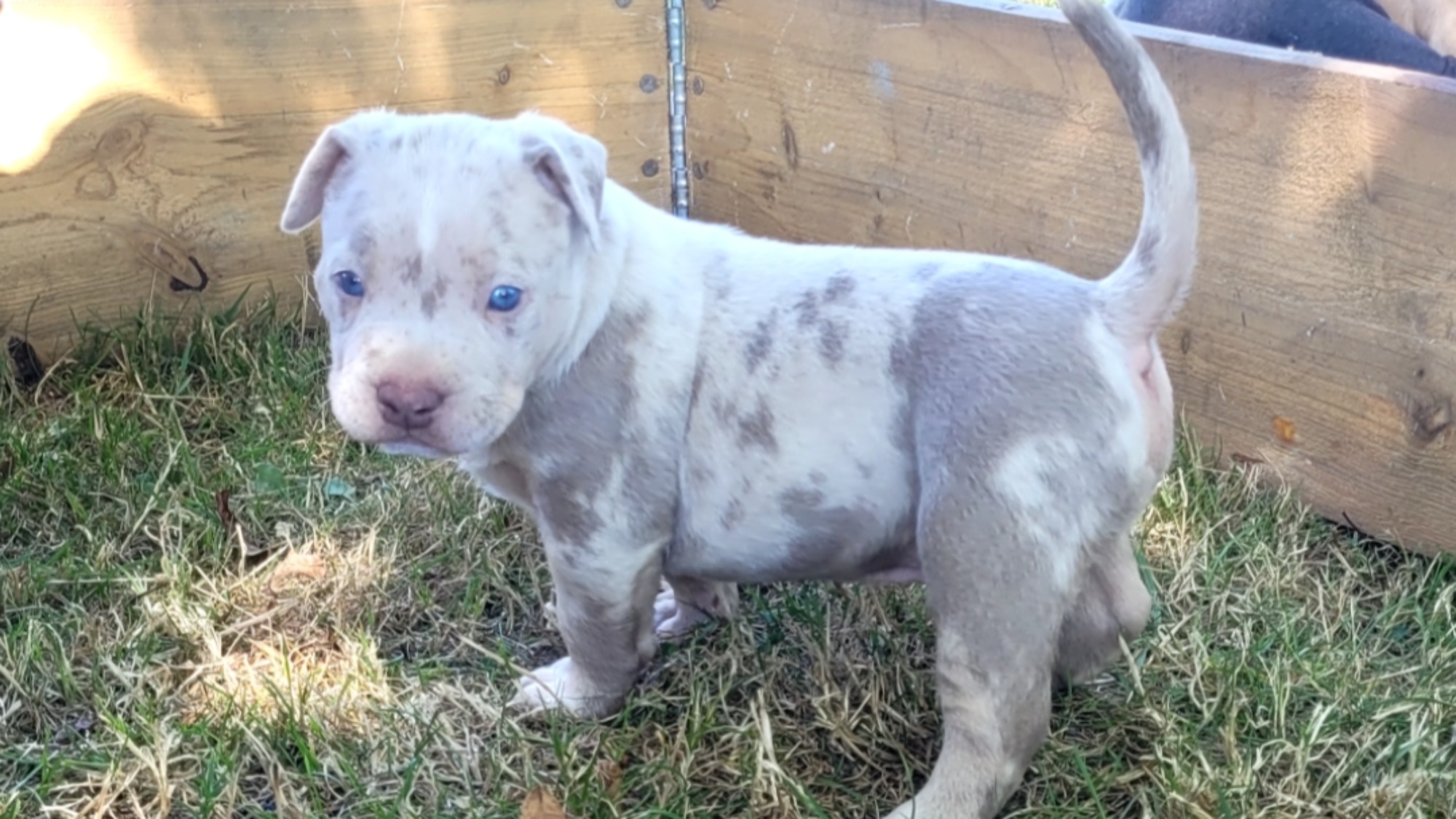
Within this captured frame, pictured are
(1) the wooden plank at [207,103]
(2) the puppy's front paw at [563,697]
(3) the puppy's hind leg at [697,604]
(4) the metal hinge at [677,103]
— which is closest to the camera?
(2) the puppy's front paw at [563,697]

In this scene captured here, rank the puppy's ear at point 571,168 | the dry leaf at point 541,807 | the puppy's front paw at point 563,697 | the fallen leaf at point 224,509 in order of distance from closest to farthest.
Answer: the puppy's ear at point 571,168
the dry leaf at point 541,807
the puppy's front paw at point 563,697
the fallen leaf at point 224,509

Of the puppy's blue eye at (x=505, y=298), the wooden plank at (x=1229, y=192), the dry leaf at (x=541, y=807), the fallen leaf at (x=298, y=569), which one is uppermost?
the puppy's blue eye at (x=505, y=298)

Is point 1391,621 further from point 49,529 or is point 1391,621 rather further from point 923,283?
point 49,529

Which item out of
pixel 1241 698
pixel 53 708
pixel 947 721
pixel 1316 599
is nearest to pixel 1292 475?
pixel 1316 599

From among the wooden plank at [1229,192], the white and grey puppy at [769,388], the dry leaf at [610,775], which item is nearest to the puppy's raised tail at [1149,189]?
the white and grey puppy at [769,388]

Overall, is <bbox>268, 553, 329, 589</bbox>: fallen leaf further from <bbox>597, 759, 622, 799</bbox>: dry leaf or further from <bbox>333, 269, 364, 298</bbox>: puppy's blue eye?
<bbox>333, 269, 364, 298</bbox>: puppy's blue eye

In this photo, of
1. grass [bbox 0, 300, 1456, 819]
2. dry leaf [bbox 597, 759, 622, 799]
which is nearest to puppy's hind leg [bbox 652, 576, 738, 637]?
grass [bbox 0, 300, 1456, 819]

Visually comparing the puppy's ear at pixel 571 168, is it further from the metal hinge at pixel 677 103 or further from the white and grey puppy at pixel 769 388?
the metal hinge at pixel 677 103
